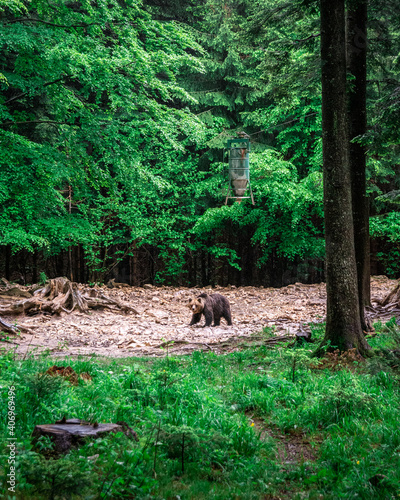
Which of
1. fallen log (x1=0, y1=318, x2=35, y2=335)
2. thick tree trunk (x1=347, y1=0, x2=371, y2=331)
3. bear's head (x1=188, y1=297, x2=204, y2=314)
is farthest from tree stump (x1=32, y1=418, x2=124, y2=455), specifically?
bear's head (x1=188, y1=297, x2=204, y2=314)

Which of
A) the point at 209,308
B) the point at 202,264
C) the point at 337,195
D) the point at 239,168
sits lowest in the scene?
the point at 209,308

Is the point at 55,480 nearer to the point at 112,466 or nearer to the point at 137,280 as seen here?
the point at 112,466

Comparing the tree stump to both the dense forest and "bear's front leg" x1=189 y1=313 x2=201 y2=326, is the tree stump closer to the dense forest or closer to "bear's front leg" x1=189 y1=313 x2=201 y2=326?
the dense forest

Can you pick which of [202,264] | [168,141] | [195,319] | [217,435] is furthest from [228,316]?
[202,264]

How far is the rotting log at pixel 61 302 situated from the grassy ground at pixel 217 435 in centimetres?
608

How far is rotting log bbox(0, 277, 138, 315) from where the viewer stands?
11.2 m

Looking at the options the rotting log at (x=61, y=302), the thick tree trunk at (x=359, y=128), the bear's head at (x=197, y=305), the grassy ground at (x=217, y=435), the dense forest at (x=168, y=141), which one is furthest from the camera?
the rotting log at (x=61, y=302)

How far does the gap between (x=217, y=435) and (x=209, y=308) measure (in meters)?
7.46

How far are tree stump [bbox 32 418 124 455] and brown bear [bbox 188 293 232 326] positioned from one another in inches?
285

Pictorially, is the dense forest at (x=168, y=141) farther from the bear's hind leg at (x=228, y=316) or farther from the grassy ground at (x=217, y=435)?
the bear's hind leg at (x=228, y=316)

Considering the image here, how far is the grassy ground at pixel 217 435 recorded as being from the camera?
2.69 m

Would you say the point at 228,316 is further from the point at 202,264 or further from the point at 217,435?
the point at 202,264

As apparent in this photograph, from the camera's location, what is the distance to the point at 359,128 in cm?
823

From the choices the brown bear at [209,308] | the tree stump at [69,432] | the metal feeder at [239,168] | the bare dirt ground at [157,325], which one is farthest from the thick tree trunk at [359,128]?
the tree stump at [69,432]
